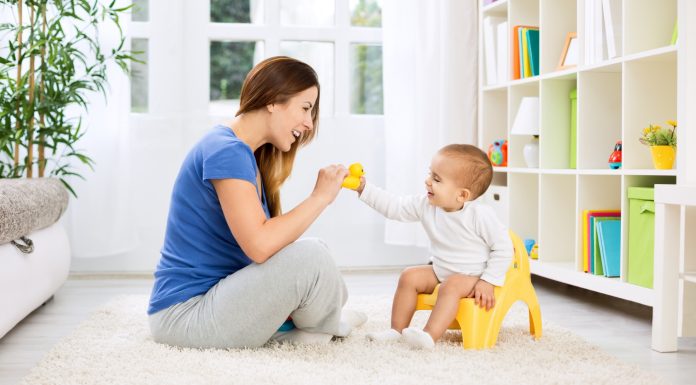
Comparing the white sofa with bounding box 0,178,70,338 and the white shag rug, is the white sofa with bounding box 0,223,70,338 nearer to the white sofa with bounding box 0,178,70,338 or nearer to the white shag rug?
the white sofa with bounding box 0,178,70,338

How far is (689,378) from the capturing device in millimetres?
1719

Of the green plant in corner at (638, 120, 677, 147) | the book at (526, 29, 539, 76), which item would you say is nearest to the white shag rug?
the green plant in corner at (638, 120, 677, 147)

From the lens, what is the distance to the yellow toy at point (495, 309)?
6.20ft

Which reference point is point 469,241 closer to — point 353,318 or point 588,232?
point 353,318

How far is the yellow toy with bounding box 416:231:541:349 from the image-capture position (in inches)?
74.4

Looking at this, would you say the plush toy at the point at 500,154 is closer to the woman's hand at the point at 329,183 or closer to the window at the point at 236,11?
the window at the point at 236,11

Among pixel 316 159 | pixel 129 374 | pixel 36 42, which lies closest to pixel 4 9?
pixel 36 42

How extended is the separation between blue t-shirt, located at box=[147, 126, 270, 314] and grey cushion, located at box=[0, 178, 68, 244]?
19.3 inches

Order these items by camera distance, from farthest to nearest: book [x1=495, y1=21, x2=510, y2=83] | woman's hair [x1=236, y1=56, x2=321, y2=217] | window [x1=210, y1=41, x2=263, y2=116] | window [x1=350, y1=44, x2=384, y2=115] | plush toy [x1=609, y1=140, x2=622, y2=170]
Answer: window [x1=350, y1=44, x2=384, y2=115], window [x1=210, y1=41, x2=263, y2=116], book [x1=495, y1=21, x2=510, y2=83], plush toy [x1=609, y1=140, x2=622, y2=170], woman's hair [x1=236, y1=56, x2=321, y2=217]

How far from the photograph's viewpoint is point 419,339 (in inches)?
72.1

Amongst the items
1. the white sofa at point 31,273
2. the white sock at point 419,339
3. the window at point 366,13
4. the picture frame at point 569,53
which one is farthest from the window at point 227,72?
the white sock at point 419,339

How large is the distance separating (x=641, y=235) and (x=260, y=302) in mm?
1255

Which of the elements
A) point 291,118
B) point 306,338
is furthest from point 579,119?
point 306,338

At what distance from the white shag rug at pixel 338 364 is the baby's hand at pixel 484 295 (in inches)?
4.6
